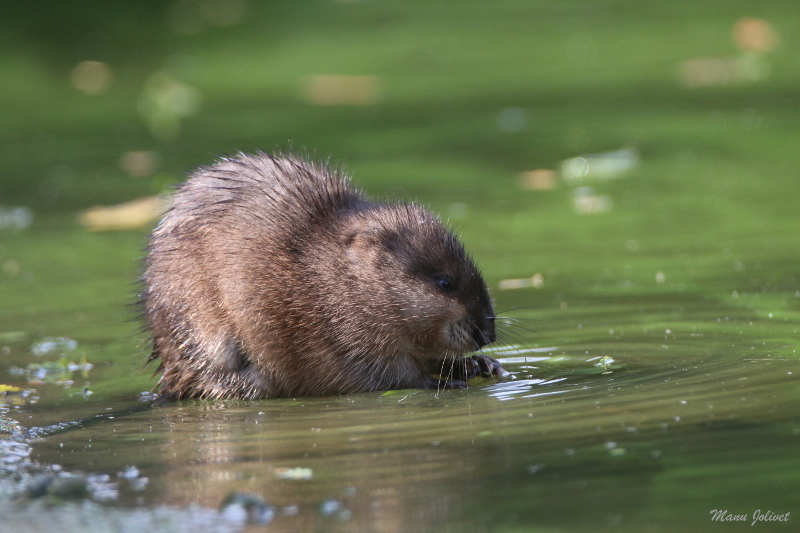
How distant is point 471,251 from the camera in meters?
8.77

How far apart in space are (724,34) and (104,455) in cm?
1395

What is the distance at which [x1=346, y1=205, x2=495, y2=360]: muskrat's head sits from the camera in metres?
5.69

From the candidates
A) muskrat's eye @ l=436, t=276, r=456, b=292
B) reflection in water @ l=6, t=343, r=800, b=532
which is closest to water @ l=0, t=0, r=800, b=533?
reflection in water @ l=6, t=343, r=800, b=532

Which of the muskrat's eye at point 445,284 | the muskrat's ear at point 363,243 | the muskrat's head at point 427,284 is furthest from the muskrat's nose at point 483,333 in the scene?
the muskrat's ear at point 363,243

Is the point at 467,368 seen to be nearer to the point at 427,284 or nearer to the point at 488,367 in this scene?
the point at 488,367

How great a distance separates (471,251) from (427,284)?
9.99 ft

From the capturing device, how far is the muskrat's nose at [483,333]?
5.67m

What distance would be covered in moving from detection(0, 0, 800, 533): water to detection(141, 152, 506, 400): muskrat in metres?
0.23

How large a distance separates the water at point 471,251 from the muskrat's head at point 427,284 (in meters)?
0.30

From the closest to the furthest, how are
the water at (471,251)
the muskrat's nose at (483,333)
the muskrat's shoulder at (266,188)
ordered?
the water at (471,251) → the muskrat's nose at (483,333) → the muskrat's shoulder at (266,188)

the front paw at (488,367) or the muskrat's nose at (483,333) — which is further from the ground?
the muskrat's nose at (483,333)

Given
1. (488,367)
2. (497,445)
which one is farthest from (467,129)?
(497,445)

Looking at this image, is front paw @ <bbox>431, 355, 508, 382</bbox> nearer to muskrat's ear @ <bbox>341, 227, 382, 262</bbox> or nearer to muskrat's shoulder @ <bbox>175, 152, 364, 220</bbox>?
muskrat's ear @ <bbox>341, 227, 382, 262</bbox>

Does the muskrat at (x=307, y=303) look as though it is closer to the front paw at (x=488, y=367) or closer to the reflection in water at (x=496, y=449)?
the front paw at (x=488, y=367)
